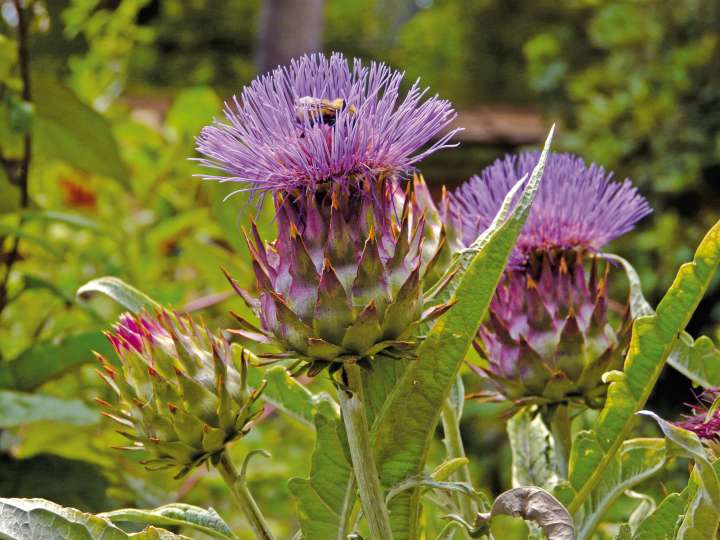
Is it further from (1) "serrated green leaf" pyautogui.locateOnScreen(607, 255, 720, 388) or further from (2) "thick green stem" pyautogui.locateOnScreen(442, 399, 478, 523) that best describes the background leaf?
(1) "serrated green leaf" pyautogui.locateOnScreen(607, 255, 720, 388)

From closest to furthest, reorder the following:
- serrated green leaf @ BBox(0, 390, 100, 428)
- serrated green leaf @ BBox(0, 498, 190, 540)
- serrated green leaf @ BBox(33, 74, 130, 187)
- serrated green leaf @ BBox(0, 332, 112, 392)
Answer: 1. serrated green leaf @ BBox(0, 498, 190, 540)
2. serrated green leaf @ BBox(0, 390, 100, 428)
3. serrated green leaf @ BBox(0, 332, 112, 392)
4. serrated green leaf @ BBox(33, 74, 130, 187)

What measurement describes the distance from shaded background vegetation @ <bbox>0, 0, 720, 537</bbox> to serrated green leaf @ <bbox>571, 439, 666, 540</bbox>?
10.8 inches

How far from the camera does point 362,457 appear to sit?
61 centimetres

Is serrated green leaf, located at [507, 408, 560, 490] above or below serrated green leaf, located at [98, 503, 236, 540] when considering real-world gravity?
above

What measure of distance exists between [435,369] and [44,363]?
1.99 feet

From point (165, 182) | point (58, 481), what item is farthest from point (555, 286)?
point (165, 182)

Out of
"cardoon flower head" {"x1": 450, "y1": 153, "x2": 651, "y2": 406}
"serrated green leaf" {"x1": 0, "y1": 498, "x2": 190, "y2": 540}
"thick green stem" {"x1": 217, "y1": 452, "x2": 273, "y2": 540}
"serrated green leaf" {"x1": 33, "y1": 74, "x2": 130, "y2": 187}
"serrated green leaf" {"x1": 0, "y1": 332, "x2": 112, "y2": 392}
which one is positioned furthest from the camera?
"serrated green leaf" {"x1": 33, "y1": 74, "x2": 130, "y2": 187}

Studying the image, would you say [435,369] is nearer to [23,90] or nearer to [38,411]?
[38,411]

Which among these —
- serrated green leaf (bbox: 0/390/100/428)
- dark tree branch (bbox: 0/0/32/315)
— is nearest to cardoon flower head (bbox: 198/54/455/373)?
serrated green leaf (bbox: 0/390/100/428)

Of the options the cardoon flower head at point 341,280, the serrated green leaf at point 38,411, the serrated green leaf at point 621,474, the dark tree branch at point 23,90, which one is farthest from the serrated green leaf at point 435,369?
the dark tree branch at point 23,90

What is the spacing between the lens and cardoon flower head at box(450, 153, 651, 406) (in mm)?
789

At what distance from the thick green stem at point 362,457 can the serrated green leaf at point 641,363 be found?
137 millimetres

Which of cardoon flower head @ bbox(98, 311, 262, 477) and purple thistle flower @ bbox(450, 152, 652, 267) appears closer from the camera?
cardoon flower head @ bbox(98, 311, 262, 477)

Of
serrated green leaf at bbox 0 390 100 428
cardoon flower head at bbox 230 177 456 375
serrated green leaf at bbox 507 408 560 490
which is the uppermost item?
cardoon flower head at bbox 230 177 456 375
